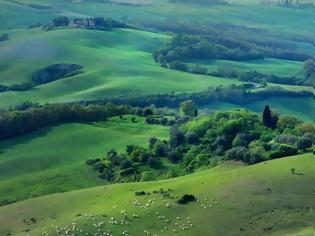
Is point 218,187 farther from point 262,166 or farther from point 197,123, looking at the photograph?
point 197,123

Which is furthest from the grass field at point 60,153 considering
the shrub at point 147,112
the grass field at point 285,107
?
the grass field at point 285,107

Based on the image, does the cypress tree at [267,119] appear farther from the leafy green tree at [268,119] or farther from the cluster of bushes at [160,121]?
the cluster of bushes at [160,121]

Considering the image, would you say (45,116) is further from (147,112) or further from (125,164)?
(125,164)

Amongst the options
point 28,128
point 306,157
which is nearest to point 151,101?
point 28,128

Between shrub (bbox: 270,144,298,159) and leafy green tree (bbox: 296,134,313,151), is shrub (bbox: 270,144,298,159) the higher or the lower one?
the lower one

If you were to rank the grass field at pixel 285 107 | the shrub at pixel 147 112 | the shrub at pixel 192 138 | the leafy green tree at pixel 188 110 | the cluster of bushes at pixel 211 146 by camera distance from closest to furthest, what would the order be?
the cluster of bushes at pixel 211 146
the shrub at pixel 192 138
the shrub at pixel 147 112
the leafy green tree at pixel 188 110
the grass field at pixel 285 107

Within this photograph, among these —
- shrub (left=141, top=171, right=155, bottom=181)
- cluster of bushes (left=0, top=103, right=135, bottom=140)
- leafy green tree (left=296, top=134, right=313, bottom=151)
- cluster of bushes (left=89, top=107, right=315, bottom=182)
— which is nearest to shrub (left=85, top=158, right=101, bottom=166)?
cluster of bushes (left=89, top=107, right=315, bottom=182)

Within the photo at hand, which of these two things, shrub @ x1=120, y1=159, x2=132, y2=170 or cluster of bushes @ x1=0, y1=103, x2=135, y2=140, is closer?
shrub @ x1=120, y1=159, x2=132, y2=170

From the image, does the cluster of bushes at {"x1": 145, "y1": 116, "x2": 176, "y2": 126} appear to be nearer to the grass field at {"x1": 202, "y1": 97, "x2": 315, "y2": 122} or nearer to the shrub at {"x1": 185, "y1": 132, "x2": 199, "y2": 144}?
the shrub at {"x1": 185, "y1": 132, "x2": 199, "y2": 144}
